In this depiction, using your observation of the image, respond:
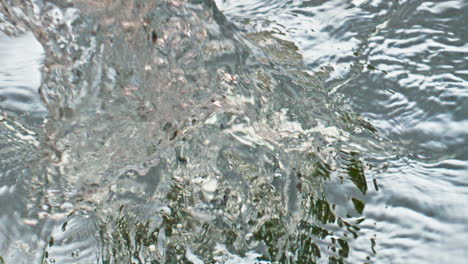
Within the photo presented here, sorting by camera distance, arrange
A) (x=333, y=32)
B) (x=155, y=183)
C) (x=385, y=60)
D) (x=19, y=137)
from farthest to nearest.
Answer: (x=333, y=32)
(x=385, y=60)
(x=19, y=137)
(x=155, y=183)

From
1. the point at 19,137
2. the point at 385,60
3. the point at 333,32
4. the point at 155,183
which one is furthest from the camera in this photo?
the point at 333,32

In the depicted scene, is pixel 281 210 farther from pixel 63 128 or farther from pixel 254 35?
pixel 254 35

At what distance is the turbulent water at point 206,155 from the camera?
1.23 metres

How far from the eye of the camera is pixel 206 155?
1.37 metres

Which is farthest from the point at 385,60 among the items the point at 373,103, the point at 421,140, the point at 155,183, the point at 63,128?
the point at 63,128

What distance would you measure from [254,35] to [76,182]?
685 mm

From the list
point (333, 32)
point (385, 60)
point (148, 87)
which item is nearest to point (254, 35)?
point (333, 32)

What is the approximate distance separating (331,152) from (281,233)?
9.4 inches

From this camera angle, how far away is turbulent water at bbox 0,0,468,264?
1.23m

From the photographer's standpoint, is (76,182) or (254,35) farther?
(254,35)

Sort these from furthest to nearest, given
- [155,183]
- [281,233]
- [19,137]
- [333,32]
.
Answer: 1. [333,32]
2. [19,137]
3. [155,183]
4. [281,233]

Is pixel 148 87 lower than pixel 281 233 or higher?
higher

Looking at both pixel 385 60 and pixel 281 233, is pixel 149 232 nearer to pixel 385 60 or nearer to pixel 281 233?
pixel 281 233

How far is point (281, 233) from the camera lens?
1.24 meters
